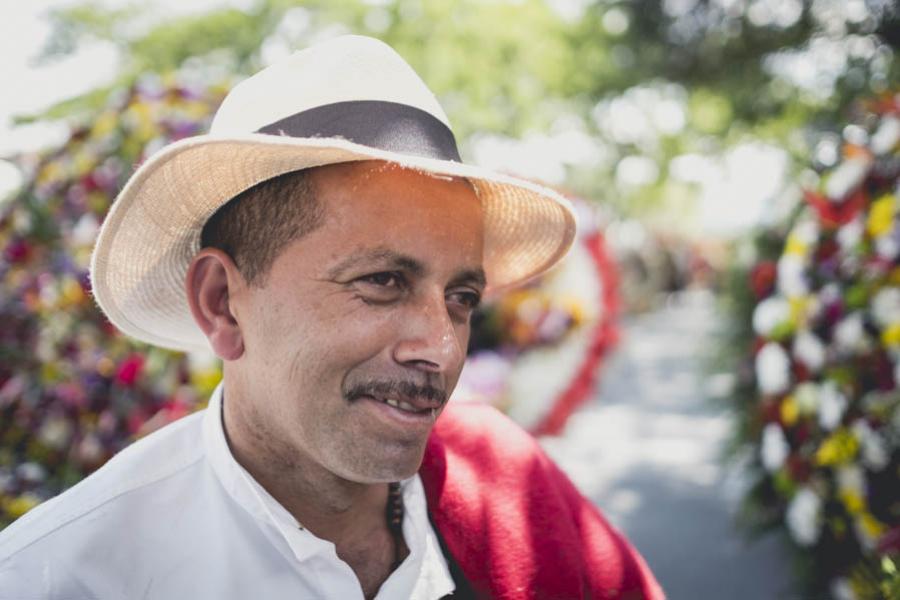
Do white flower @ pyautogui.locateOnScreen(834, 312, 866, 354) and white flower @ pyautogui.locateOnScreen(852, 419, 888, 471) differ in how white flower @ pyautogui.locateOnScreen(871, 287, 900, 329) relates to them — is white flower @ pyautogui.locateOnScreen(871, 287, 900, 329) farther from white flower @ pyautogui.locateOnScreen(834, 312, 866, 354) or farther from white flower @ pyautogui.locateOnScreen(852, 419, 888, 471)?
white flower @ pyautogui.locateOnScreen(852, 419, 888, 471)

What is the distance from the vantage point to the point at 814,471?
123 inches

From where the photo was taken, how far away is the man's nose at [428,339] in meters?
1.43

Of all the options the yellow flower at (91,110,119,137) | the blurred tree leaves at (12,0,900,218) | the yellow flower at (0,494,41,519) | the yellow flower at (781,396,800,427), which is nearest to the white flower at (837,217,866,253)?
the yellow flower at (781,396,800,427)

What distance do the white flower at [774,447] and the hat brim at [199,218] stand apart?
1858 millimetres

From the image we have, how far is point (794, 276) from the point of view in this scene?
341 cm

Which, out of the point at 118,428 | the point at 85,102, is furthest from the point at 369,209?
the point at 85,102

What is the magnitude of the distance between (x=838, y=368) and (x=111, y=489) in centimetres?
288

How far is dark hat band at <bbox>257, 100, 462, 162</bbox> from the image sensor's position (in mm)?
→ 1463

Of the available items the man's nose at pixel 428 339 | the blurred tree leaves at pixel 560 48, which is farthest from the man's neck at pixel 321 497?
the blurred tree leaves at pixel 560 48

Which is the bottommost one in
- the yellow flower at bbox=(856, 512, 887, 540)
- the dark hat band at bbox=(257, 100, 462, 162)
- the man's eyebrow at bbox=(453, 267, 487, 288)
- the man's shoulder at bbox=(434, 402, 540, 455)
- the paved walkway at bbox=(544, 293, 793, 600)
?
the paved walkway at bbox=(544, 293, 793, 600)

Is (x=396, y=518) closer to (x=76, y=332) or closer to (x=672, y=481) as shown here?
(x=76, y=332)

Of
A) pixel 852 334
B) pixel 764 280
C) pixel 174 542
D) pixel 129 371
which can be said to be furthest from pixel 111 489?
pixel 764 280

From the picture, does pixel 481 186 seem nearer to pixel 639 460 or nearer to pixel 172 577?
pixel 172 577

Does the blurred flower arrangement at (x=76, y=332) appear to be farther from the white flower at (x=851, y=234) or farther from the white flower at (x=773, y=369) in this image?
the white flower at (x=851, y=234)
